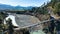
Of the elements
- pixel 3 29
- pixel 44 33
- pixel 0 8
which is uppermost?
pixel 0 8

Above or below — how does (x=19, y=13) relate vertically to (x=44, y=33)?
above

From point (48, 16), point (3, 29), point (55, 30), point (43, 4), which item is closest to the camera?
point (3, 29)

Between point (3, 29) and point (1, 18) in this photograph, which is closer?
point (3, 29)

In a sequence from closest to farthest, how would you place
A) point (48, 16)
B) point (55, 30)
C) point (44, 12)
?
point (55, 30) → point (48, 16) → point (44, 12)

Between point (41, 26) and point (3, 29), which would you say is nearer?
point (3, 29)

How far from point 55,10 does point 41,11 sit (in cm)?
42

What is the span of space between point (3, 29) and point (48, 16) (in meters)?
1.22

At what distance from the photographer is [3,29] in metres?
2.79

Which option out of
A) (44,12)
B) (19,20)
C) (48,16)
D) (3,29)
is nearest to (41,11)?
(44,12)

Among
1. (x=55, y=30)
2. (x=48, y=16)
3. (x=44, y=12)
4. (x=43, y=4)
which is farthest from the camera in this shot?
(x=43, y=4)

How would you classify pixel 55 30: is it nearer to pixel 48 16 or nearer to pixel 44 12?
pixel 48 16

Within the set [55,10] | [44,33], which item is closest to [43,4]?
[55,10]

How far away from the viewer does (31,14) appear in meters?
4.04

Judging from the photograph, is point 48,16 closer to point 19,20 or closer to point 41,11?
point 41,11
